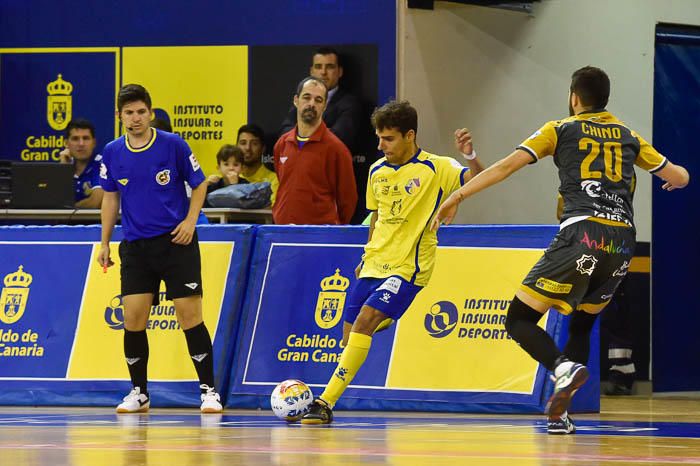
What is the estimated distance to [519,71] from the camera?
1520 cm

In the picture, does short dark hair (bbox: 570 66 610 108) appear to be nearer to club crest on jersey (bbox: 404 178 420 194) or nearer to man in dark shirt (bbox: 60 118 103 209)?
club crest on jersey (bbox: 404 178 420 194)

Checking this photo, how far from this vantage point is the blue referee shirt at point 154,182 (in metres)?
11.0

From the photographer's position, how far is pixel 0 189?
14.2 metres

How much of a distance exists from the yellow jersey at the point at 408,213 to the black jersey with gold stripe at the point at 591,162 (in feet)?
4.20

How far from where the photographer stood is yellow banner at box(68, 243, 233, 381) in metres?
11.8

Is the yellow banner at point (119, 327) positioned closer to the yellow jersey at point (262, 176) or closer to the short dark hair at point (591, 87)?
the yellow jersey at point (262, 176)

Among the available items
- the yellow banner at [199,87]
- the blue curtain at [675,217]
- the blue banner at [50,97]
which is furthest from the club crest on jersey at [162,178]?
the blue curtain at [675,217]

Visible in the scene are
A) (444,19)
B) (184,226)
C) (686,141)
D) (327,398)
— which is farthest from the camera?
(686,141)

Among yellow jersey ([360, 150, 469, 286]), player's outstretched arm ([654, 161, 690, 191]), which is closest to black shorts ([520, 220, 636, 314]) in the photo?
player's outstretched arm ([654, 161, 690, 191])

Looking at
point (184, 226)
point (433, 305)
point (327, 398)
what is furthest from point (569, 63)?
point (327, 398)

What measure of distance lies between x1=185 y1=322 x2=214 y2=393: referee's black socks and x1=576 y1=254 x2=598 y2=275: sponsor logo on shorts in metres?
3.49

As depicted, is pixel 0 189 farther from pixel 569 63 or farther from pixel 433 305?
pixel 569 63

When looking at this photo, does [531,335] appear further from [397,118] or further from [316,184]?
→ [316,184]

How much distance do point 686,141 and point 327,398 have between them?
7848 millimetres
